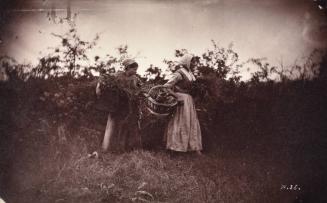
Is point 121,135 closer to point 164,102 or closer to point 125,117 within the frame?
point 125,117

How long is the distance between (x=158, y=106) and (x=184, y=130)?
27 centimetres

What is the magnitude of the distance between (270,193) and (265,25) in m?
1.31

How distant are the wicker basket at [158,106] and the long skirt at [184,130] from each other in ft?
0.16

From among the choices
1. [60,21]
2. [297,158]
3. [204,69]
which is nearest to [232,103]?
[204,69]

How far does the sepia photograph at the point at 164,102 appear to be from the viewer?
3.30 m

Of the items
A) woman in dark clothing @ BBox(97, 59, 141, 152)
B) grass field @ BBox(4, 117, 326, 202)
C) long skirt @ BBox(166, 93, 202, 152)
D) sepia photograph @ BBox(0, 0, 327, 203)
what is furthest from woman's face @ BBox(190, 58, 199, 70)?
grass field @ BBox(4, 117, 326, 202)

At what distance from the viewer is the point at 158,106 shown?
3316 millimetres

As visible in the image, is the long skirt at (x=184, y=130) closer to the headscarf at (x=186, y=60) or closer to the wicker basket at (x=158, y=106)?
the wicker basket at (x=158, y=106)

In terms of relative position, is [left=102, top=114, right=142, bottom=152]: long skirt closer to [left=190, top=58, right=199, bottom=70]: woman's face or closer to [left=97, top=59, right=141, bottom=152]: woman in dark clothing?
[left=97, top=59, right=141, bottom=152]: woman in dark clothing

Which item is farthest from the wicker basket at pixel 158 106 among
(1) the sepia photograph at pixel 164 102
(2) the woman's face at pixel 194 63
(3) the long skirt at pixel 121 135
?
(2) the woman's face at pixel 194 63

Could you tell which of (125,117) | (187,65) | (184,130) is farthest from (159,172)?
(187,65)

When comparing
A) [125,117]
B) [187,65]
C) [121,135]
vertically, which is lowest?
[121,135]

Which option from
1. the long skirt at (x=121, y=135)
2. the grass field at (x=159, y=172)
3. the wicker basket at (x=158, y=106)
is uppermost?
the wicker basket at (x=158, y=106)

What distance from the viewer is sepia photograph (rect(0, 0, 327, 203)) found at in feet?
10.8
